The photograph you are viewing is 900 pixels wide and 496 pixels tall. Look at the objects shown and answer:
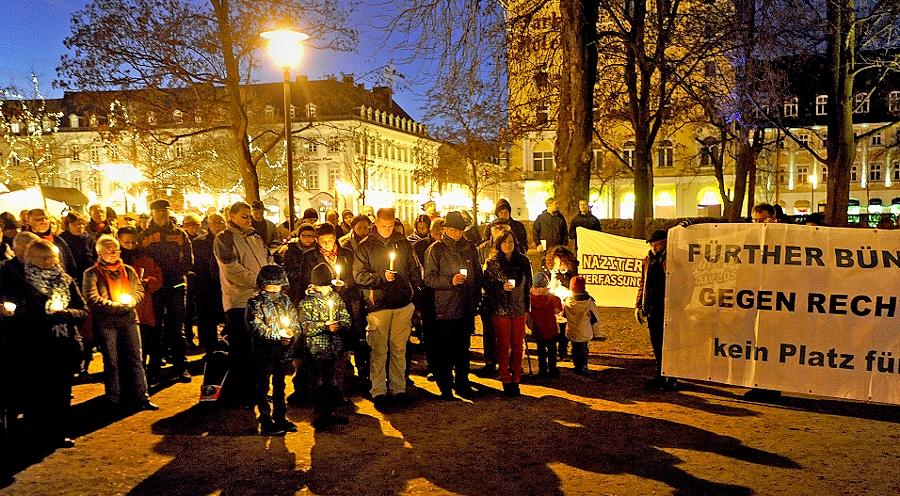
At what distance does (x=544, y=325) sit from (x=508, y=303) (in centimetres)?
96

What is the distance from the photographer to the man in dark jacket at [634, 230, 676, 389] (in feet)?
28.7

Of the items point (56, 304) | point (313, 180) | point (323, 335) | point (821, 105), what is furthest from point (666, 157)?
point (56, 304)

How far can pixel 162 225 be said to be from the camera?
10.4 metres

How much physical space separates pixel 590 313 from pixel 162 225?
5692 millimetres

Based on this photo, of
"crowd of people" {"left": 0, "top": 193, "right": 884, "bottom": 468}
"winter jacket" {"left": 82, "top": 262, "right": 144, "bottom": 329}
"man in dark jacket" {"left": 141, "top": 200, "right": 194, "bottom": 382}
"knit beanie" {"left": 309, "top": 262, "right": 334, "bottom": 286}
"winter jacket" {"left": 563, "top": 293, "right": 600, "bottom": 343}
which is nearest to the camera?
"crowd of people" {"left": 0, "top": 193, "right": 884, "bottom": 468}

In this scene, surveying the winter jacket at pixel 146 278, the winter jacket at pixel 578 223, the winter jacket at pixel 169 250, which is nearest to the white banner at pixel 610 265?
the winter jacket at pixel 578 223

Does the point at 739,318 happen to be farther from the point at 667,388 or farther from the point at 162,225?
the point at 162,225

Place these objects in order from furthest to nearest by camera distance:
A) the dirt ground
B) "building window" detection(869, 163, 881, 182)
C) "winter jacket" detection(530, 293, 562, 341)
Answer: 1. "building window" detection(869, 163, 881, 182)
2. "winter jacket" detection(530, 293, 562, 341)
3. the dirt ground

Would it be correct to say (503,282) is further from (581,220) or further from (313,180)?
(313,180)

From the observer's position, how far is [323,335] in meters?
7.43

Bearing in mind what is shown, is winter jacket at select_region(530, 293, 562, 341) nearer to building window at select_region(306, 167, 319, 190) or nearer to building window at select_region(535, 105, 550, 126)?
building window at select_region(535, 105, 550, 126)

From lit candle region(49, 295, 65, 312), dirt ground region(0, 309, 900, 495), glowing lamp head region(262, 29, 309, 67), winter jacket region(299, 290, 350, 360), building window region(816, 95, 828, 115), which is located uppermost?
building window region(816, 95, 828, 115)

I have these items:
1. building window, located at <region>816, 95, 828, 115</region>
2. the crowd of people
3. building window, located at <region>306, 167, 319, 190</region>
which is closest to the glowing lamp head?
the crowd of people

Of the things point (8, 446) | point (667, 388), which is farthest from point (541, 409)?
point (8, 446)
